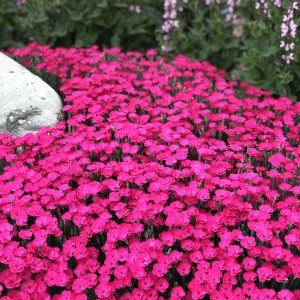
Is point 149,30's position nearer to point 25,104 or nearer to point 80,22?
point 80,22

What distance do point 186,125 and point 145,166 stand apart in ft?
2.54

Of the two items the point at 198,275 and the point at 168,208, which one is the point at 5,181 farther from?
the point at 198,275

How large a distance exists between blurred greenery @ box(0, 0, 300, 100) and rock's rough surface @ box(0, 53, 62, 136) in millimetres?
2073

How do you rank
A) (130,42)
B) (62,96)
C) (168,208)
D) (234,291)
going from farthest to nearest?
(130,42)
(62,96)
(168,208)
(234,291)

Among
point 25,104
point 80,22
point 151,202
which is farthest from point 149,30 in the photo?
point 151,202

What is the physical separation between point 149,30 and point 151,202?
4395 mm

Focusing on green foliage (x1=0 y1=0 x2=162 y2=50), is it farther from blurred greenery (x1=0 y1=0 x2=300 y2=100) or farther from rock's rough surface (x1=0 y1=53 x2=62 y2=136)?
rock's rough surface (x1=0 y1=53 x2=62 y2=136)

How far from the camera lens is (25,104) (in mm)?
4488

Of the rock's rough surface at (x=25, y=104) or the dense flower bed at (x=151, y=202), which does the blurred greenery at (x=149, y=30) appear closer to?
the dense flower bed at (x=151, y=202)

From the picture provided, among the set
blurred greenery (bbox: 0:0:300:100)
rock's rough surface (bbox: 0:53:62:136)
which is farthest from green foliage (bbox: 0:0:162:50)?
rock's rough surface (bbox: 0:53:62:136)

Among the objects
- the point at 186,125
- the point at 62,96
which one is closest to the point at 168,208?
the point at 186,125

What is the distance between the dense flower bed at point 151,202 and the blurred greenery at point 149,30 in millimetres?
993

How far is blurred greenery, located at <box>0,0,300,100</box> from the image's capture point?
5.64 meters

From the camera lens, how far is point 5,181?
3777 millimetres
